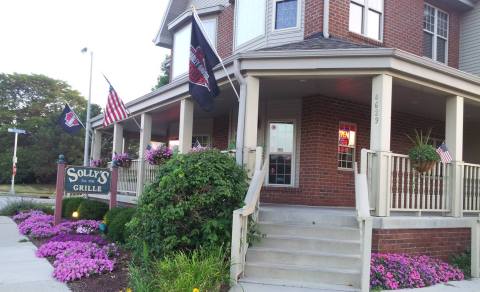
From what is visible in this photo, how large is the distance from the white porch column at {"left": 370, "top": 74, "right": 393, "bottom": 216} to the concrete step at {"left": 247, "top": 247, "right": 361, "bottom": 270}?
1175 mm

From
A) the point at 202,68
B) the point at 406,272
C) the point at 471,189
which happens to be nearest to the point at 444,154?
the point at 471,189

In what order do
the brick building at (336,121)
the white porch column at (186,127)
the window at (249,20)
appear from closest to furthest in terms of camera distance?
the brick building at (336,121) < the white porch column at (186,127) < the window at (249,20)

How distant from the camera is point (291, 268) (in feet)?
21.2

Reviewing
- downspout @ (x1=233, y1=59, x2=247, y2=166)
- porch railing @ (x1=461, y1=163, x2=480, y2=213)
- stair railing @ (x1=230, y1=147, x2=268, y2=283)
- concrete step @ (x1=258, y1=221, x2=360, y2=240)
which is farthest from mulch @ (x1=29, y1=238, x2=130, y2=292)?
porch railing @ (x1=461, y1=163, x2=480, y2=213)

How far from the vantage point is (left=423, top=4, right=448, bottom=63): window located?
1289cm

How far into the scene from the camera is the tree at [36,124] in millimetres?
45812

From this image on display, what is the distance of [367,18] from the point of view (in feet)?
37.3

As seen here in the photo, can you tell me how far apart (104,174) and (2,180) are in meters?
41.8

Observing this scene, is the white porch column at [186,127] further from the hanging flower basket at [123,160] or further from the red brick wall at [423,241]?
the red brick wall at [423,241]

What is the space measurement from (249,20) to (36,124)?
4328cm

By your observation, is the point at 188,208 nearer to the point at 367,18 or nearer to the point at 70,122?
the point at 367,18

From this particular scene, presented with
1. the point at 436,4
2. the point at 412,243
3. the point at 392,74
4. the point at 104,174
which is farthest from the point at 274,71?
the point at 436,4

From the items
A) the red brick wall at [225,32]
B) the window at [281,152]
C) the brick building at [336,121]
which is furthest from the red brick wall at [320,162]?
the red brick wall at [225,32]

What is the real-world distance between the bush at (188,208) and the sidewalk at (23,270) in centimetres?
131
